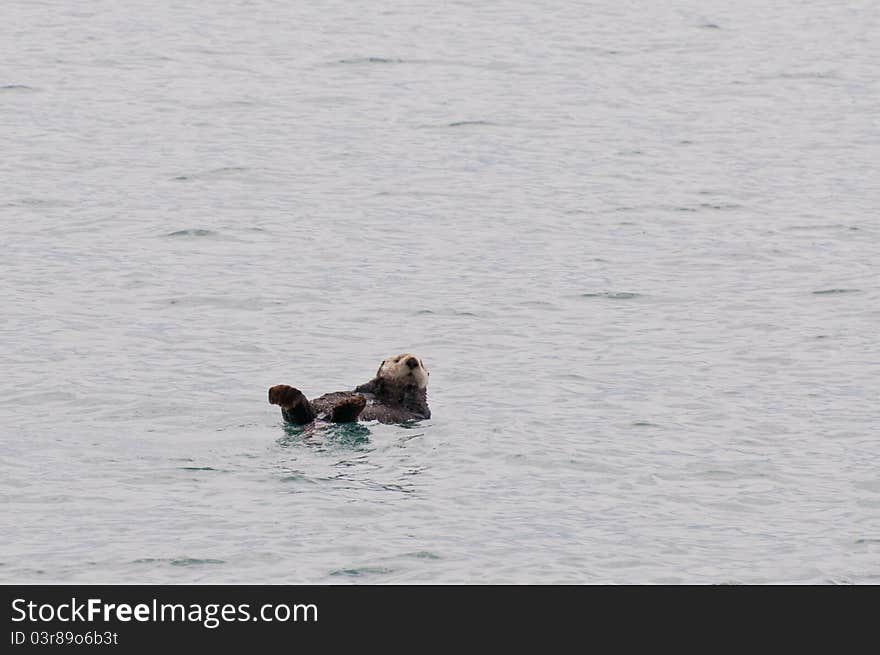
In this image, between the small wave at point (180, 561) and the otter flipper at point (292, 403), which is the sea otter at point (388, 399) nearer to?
the otter flipper at point (292, 403)

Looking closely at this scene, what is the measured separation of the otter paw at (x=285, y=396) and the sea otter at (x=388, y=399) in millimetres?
133

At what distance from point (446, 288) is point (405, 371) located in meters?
4.97

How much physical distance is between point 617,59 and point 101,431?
59.4 feet

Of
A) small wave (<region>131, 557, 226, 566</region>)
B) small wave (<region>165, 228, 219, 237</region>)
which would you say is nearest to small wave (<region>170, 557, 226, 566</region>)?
small wave (<region>131, 557, 226, 566</region>)

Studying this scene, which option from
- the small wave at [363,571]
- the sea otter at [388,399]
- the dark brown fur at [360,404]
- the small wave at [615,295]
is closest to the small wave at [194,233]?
the small wave at [615,295]

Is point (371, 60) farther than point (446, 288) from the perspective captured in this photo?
Yes

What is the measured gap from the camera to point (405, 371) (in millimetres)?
11359

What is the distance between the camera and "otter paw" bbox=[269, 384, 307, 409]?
33.9 feet

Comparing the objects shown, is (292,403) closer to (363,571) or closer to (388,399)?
(388,399)

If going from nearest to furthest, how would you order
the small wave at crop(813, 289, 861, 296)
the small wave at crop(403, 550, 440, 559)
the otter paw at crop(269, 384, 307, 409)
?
the small wave at crop(403, 550, 440, 559), the otter paw at crop(269, 384, 307, 409), the small wave at crop(813, 289, 861, 296)

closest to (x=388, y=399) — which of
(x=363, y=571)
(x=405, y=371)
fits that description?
(x=405, y=371)

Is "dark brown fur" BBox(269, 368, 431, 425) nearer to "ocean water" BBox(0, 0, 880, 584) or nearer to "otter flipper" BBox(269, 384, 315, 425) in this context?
"otter flipper" BBox(269, 384, 315, 425)
